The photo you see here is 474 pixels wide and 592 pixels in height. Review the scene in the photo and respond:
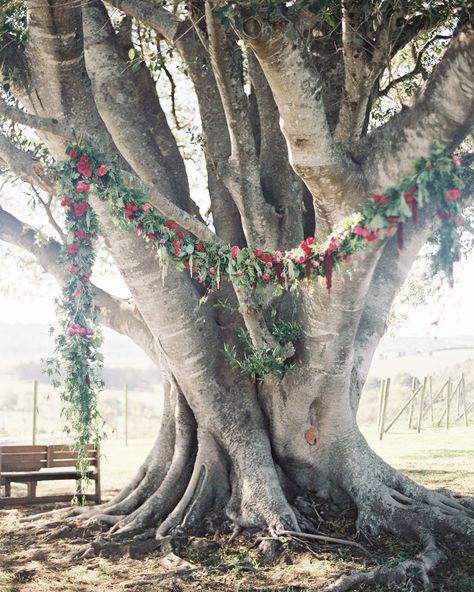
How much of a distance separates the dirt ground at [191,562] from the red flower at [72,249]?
9.00ft

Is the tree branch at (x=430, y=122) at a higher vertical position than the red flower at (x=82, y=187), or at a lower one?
higher

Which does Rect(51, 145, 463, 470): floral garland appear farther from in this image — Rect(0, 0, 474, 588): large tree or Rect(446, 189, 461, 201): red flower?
Rect(0, 0, 474, 588): large tree

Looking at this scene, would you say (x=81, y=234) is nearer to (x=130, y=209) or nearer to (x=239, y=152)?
(x=130, y=209)

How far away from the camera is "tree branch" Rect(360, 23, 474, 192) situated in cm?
558

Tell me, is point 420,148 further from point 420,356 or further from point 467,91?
point 420,356

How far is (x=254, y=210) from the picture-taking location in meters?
7.41

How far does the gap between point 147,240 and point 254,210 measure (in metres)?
1.60

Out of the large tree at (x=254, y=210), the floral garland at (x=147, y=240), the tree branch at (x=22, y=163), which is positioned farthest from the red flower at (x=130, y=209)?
the tree branch at (x=22, y=163)

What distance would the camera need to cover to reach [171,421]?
28.0ft

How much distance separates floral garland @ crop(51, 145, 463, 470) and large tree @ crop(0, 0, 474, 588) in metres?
0.23

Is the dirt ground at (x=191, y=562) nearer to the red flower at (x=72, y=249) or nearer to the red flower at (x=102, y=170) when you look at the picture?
the red flower at (x=72, y=249)

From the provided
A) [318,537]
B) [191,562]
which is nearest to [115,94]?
[191,562]

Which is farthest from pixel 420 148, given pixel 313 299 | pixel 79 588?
pixel 79 588

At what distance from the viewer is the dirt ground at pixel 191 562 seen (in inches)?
238
